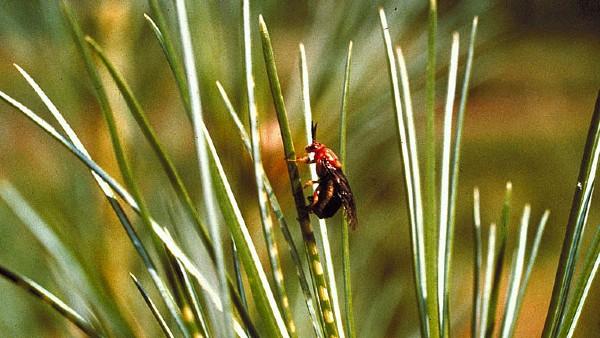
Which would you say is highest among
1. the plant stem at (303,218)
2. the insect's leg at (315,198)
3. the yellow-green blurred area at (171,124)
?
the yellow-green blurred area at (171,124)

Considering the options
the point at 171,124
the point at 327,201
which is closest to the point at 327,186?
the point at 327,201

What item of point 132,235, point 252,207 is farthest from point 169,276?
point 252,207

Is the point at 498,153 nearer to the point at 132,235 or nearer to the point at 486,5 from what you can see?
the point at 486,5

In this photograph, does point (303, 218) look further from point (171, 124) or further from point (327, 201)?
point (171, 124)

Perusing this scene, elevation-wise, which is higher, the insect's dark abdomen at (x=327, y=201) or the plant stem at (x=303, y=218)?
the insect's dark abdomen at (x=327, y=201)

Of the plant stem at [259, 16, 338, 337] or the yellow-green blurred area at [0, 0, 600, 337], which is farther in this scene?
the yellow-green blurred area at [0, 0, 600, 337]

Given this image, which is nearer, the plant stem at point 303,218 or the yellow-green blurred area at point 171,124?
the plant stem at point 303,218

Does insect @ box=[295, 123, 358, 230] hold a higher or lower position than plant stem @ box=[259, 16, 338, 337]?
higher

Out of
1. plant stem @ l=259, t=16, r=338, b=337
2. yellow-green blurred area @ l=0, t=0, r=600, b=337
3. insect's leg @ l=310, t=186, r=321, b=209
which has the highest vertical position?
yellow-green blurred area @ l=0, t=0, r=600, b=337
